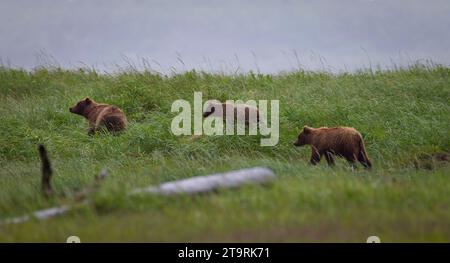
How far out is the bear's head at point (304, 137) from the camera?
11188mm

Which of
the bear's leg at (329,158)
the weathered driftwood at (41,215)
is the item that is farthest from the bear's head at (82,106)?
the weathered driftwood at (41,215)

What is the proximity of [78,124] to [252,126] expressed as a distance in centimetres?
437

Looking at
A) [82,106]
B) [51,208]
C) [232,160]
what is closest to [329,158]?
[232,160]

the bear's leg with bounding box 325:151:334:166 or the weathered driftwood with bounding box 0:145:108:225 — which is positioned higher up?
the bear's leg with bounding box 325:151:334:166

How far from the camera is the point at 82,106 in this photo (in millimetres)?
14273

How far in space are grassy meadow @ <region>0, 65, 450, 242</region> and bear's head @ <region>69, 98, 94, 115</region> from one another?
396 mm

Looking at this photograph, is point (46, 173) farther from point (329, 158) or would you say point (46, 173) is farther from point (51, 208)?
point (329, 158)

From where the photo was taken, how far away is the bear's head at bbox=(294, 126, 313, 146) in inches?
440

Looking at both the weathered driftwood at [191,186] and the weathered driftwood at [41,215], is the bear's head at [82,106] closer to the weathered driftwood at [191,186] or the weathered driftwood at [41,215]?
the weathered driftwood at [191,186]

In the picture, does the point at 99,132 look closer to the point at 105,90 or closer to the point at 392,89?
the point at 105,90

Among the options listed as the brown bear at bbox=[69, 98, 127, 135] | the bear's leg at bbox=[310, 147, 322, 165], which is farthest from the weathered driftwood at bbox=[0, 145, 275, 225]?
the brown bear at bbox=[69, 98, 127, 135]

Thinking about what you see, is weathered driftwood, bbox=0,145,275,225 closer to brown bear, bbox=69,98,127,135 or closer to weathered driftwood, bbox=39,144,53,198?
weathered driftwood, bbox=39,144,53,198

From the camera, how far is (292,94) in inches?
612

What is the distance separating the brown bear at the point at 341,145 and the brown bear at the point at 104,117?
4.52m
